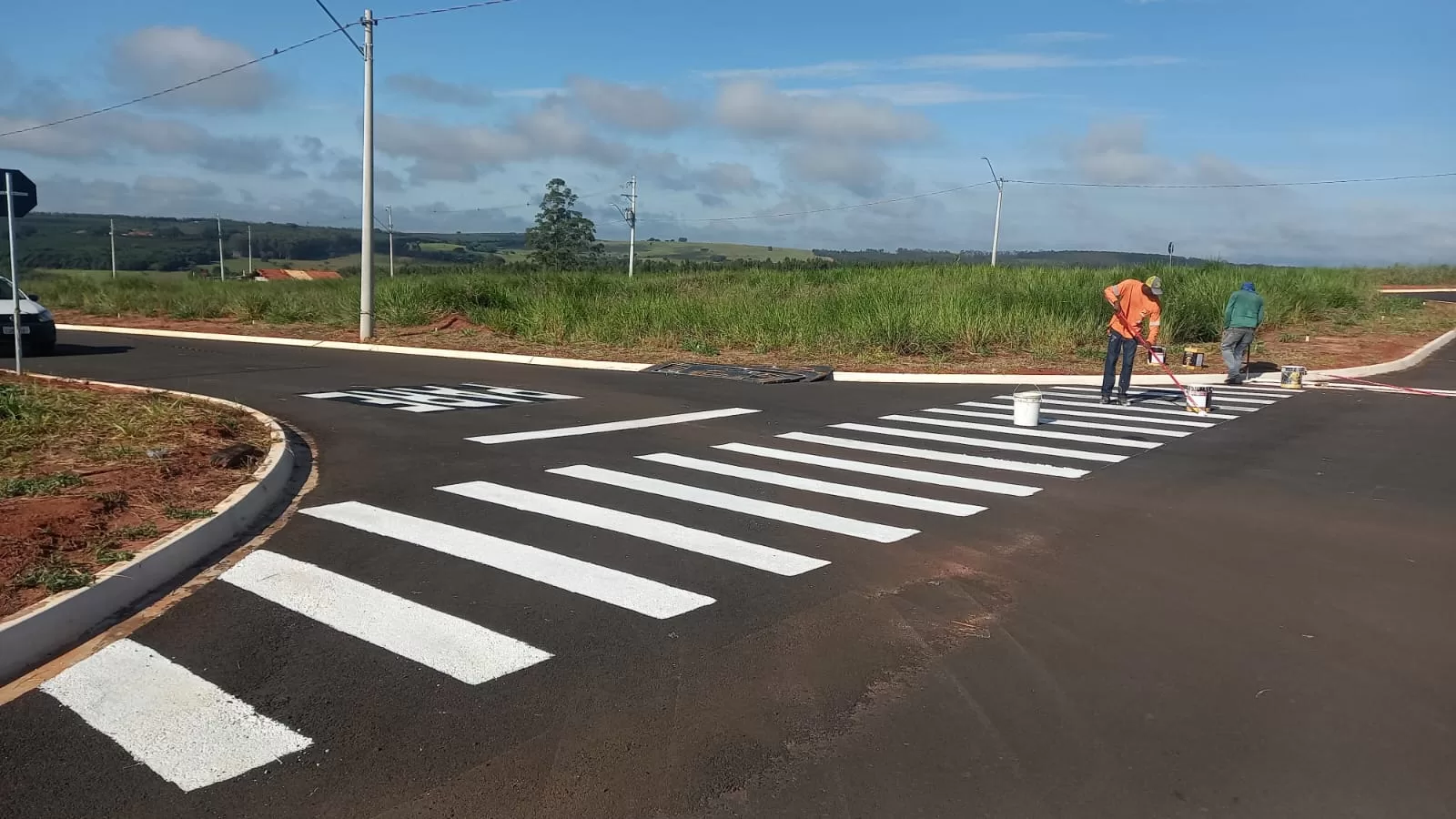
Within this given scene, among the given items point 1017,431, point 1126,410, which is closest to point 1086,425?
point 1017,431

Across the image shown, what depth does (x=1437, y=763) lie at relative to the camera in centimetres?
376

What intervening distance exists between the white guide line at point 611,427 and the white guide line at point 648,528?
2294 mm

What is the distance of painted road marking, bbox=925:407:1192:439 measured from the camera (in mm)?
11758

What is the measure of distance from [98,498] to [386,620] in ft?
9.26

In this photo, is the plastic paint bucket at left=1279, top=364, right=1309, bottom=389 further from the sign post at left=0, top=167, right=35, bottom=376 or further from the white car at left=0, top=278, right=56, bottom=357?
the white car at left=0, top=278, right=56, bottom=357

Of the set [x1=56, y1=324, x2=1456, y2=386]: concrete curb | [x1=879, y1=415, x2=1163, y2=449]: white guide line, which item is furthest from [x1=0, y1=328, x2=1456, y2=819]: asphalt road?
[x1=56, y1=324, x2=1456, y2=386]: concrete curb

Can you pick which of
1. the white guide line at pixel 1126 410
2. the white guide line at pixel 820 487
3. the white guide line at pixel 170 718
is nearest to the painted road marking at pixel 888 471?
the white guide line at pixel 820 487

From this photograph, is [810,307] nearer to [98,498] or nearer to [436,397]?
[436,397]

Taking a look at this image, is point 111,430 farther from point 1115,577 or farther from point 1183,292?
point 1183,292

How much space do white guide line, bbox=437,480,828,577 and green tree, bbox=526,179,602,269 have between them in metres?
87.4

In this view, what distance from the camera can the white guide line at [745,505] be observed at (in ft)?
23.1

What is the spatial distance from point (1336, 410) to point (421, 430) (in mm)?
11986

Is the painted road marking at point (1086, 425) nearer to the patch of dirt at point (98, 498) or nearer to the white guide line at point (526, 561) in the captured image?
the white guide line at point (526, 561)

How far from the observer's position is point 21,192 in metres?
12.3
